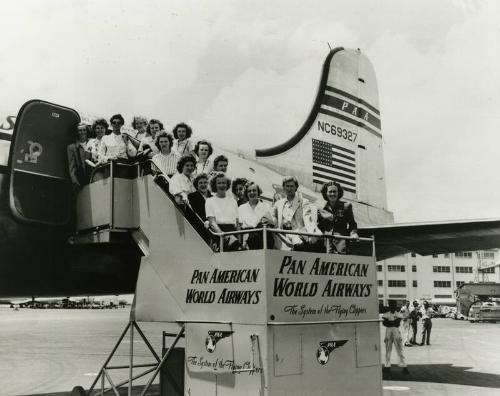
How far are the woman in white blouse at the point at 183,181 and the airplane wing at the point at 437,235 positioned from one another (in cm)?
634

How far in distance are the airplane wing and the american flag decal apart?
4.22 m

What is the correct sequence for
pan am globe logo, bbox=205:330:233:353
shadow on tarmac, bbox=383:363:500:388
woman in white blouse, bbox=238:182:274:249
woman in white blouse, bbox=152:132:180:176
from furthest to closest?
shadow on tarmac, bbox=383:363:500:388, woman in white blouse, bbox=152:132:180:176, woman in white blouse, bbox=238:182:274:249, pan am globe logo, bbox=205:330:233:353

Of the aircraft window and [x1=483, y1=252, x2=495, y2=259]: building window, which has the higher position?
[x1=483, y1=252, x2=495, y2=259]: building window

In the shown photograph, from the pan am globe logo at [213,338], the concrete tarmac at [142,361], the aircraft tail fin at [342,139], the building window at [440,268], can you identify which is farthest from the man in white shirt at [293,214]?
the building window at [440,268]

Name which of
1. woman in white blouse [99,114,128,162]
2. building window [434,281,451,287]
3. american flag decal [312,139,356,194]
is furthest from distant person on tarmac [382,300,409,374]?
building window [434,281,451,287]

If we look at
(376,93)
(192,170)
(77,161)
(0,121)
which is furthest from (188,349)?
(376,93)

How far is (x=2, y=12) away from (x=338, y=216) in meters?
5.40

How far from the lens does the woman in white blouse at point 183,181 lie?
723cm

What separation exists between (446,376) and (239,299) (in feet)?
27.6

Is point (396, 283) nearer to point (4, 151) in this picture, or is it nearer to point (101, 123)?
point (101, 123)

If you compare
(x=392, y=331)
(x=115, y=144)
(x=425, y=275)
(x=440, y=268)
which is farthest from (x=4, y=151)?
(x=440, y=268)

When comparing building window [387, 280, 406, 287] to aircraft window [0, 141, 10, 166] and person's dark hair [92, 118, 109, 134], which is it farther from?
aircraft window [0, 141, 10, 166]

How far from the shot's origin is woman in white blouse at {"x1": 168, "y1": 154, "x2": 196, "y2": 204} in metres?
7.23

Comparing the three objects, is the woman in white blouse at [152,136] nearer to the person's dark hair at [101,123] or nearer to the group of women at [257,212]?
the person's dark hair at [101,123]
